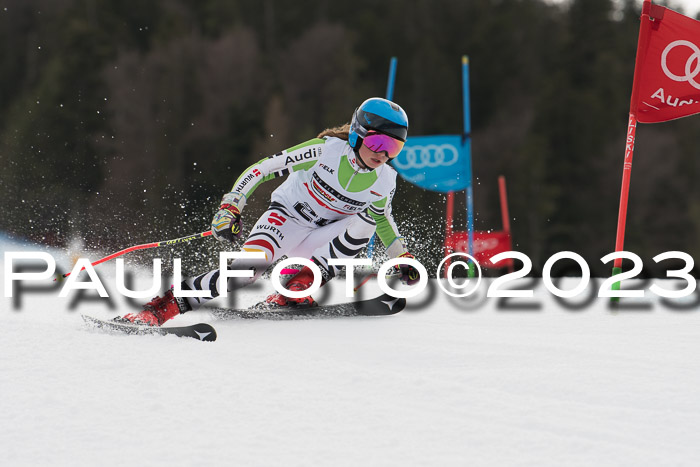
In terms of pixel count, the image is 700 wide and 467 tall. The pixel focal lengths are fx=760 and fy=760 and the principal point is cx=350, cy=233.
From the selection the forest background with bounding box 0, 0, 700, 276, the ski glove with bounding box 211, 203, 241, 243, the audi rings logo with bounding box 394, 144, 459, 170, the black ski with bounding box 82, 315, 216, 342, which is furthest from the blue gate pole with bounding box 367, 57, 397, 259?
the forest background with bounding box 0, 0, 700, 276

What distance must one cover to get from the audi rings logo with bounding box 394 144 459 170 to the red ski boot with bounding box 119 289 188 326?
4.12m

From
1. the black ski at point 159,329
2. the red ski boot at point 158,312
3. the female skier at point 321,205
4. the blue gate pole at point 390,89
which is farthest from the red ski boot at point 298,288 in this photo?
the blue gate pole at point 390,89

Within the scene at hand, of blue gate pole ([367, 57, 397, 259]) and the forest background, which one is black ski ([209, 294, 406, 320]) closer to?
blue gate pole ([367, 57, 397, 259])

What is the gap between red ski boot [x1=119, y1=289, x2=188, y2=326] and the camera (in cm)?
326

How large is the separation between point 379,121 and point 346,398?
1.70m

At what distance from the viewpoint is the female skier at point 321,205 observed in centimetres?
346

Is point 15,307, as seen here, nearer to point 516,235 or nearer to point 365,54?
point 516,235

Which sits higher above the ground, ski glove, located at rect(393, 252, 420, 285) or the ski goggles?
the ski goggles

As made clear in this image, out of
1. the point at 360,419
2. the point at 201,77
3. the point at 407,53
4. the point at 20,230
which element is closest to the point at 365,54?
the point at 407,53

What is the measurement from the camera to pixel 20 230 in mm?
7836

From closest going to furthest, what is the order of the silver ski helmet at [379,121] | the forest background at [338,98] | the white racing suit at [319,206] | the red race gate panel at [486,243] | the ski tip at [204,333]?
1. the ski tip at [204,333]
2. the silver ski helmet at [379,121]
3. the white racing suit at [319,206]
4. the red race gate panel at [486,243]
5. the forest background at [338,98]

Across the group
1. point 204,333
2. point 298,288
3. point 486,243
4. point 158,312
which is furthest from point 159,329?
point 486,243

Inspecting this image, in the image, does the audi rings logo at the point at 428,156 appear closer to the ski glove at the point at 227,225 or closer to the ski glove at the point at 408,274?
the ski glove at the point at 408,274

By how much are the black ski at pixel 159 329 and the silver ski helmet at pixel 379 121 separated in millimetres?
1217
